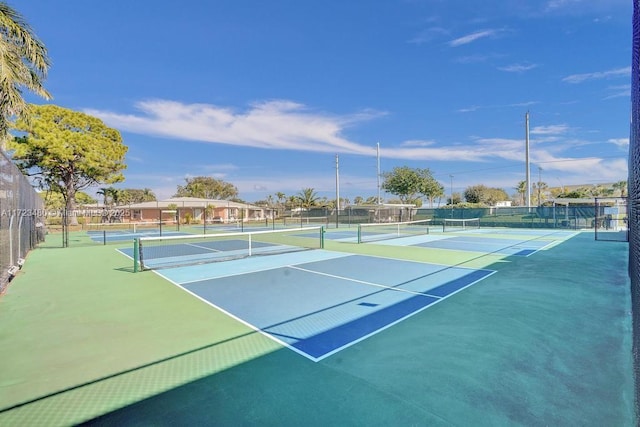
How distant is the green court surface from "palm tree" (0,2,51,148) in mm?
7532

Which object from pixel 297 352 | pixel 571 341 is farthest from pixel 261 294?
pixel 571 341

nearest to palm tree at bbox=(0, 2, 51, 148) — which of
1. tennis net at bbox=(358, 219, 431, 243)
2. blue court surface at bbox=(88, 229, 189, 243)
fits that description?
blue court surface at bbox=(88, 229, 189, 243)

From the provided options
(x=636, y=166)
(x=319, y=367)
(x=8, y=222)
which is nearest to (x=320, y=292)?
(x=319, y=367)

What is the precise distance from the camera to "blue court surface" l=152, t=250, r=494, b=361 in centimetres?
446

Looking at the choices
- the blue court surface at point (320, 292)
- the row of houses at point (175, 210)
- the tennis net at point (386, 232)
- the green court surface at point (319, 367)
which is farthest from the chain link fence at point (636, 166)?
the row of houses at point (175, 210)

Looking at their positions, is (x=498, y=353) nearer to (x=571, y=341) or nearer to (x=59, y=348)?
(x=571, y=341)

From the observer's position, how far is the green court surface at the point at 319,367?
2.66 metres

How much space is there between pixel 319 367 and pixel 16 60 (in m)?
13.8

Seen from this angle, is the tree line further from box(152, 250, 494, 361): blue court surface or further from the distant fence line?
box(152, 250, 494, 361): blue court surface

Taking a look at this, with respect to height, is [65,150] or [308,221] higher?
[65,150]

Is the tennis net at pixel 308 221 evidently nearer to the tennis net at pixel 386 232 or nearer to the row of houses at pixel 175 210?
the row of houses at pixel 175 210

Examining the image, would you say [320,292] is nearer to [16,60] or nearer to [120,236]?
[16,60]

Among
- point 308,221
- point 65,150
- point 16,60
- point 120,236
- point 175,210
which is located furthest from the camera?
point 175,210

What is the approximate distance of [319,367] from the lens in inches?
134
